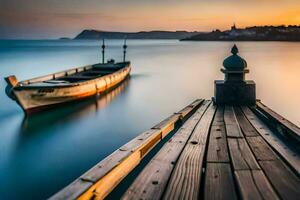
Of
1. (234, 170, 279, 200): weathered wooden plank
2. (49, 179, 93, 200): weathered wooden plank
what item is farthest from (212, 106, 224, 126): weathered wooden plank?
(49, 179, 93, 200): weathered wooden plank

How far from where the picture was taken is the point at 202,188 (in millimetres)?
3094

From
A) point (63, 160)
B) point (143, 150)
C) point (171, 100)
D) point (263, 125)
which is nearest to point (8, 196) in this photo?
point (63, 160)

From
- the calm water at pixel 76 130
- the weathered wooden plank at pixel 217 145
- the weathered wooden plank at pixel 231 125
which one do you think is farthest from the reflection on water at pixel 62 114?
the weathered wooden plank at pixel 217 145

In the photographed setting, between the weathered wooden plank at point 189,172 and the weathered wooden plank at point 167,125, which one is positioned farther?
the weathered wooden plank at point 167,125

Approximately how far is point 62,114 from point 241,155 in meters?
14.2

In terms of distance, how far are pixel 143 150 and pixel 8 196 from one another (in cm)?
492

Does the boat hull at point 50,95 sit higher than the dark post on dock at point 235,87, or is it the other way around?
the dark post on dock at point 235,87

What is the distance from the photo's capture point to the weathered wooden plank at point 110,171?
8.70 feet

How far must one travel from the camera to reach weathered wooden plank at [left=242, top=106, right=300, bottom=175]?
3.83 meters

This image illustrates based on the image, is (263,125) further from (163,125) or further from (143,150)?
(143,150)

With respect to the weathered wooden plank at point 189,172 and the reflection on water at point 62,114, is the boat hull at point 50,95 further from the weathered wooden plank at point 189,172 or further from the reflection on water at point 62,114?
the weathered wooden plank at point 189,172

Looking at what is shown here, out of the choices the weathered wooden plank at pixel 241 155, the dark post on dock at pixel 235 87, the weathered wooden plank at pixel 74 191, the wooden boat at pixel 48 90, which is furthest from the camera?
the wooden boat at pixel 48 90

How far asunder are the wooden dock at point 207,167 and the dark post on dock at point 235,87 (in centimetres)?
266

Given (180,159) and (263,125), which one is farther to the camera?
(263,125)
